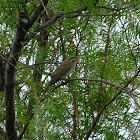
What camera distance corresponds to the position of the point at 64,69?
3631 mm

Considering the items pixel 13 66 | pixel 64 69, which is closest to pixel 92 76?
pixel 64 69

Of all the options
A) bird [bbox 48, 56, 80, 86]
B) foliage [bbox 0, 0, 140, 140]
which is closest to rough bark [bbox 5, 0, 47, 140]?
foliage [bbox 0, 0, 140, 140]

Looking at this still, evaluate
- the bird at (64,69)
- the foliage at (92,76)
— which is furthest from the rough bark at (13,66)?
the bird at (64,69)

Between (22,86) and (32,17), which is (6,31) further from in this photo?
(32,17)

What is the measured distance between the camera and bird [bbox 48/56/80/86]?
11.0 ft

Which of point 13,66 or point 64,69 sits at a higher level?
point 64,69

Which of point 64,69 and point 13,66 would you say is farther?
point 64,69

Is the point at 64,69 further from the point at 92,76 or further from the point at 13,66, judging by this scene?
the point at 13,66

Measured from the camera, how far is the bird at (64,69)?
3.37m

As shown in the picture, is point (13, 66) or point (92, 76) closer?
point (13, 66)

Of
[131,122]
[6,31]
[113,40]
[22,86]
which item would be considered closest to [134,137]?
[131,122]

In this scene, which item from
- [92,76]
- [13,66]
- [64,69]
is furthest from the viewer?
[64,69]

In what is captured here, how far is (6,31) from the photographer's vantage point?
3572 millimetres

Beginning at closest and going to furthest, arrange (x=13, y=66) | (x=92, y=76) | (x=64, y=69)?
(x=13, y=66), (x=92, y=76), (x=64, y=69)
